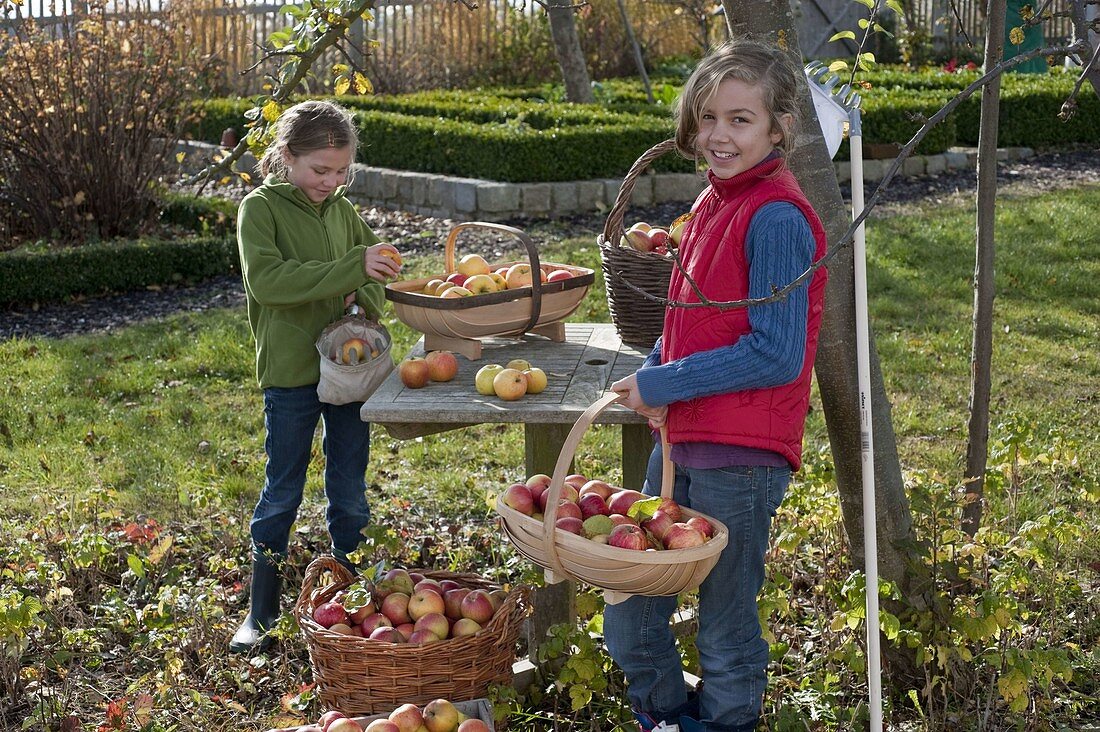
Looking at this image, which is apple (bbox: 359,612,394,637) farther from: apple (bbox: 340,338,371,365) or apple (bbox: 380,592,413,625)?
apple (bbox: 340,338,371,365)

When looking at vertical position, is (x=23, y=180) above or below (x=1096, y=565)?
above

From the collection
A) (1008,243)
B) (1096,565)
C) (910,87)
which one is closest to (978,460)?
(1096,565)

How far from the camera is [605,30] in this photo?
15297mm

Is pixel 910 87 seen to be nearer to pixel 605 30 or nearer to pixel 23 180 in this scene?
pixel 605 30

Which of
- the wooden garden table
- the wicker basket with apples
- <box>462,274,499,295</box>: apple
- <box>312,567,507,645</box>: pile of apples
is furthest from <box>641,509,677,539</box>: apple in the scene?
<box>462,274,499,295</box>: apple

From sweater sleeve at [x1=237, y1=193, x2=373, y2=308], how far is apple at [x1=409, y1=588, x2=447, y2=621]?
790mm

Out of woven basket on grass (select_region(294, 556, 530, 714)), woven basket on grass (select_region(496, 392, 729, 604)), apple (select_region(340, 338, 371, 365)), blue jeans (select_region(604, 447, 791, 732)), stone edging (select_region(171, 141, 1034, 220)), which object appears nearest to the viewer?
woven basket on grass (select_region(496, 392, 729, 604))

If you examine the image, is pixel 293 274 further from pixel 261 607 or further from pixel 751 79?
pixel 751 79

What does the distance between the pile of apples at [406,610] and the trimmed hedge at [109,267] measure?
5013 mm

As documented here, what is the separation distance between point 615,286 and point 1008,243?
4.80m

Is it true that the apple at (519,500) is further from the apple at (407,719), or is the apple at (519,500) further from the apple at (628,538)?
the apple at (407,719)

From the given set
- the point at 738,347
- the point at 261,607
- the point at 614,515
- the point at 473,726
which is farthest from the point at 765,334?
the point at 261,607

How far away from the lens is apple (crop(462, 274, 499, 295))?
3207 millimetres

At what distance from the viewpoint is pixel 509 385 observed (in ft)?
9.10
